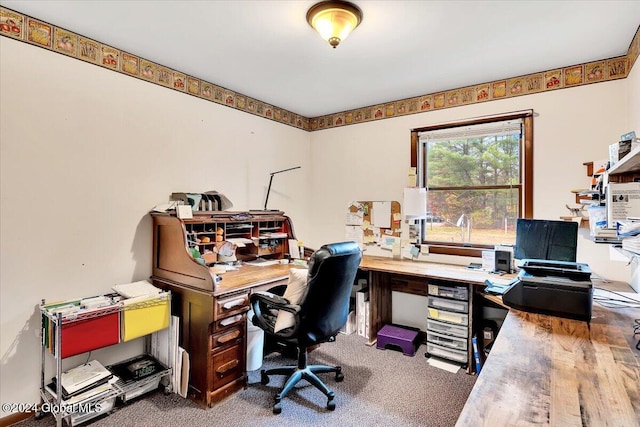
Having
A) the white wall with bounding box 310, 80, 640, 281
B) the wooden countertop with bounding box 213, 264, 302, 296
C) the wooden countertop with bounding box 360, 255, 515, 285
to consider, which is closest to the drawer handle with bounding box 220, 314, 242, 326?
the wooden countertop with bounding box 213, 264, 302, 296

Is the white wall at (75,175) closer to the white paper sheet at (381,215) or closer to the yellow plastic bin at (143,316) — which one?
the yellow plastic bin at (143,316)

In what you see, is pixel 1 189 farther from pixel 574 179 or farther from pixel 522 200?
pixel 574 179

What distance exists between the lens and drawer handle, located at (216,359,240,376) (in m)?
2.21

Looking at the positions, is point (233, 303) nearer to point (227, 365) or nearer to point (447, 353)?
point (227, 365)

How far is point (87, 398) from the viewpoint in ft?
6.33

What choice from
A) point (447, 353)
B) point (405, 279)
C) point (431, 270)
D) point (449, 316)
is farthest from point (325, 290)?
point (405, 279)

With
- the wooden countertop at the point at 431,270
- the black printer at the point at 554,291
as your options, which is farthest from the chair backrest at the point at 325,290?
the black printer at the point at 554,291

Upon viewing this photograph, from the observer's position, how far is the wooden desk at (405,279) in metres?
2.62

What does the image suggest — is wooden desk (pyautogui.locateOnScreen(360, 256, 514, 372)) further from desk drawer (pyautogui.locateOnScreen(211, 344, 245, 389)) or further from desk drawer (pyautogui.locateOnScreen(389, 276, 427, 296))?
desk drawer (pyautogui.locateOnScreen(211, 344, 245, 389))

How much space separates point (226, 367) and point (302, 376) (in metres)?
0.54

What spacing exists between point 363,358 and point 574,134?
2.56m

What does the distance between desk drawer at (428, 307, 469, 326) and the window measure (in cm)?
63

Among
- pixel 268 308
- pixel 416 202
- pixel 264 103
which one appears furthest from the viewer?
pixel 264 103

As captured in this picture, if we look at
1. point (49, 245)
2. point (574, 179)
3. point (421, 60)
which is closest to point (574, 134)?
point (574, 179)
